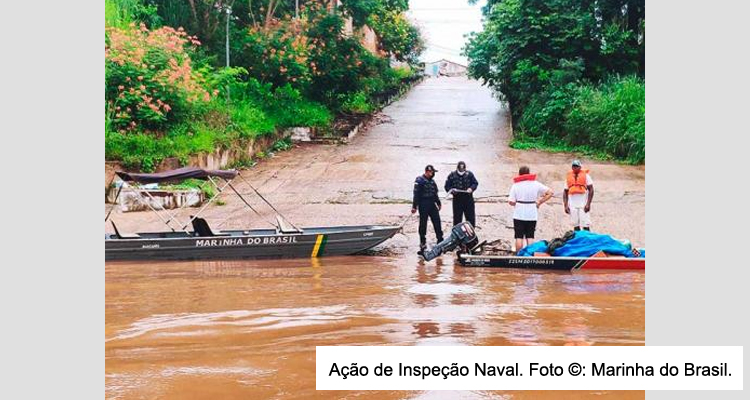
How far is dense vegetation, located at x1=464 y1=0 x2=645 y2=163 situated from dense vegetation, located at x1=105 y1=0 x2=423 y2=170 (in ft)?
15.7

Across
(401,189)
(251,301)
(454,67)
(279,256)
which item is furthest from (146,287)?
(454,67)

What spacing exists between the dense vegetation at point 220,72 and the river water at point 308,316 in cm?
669

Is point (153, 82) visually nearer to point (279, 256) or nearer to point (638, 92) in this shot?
point (279, 256)

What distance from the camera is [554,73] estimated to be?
23172 mm

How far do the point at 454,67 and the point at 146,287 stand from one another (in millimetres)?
65433

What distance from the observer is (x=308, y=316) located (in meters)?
8.80

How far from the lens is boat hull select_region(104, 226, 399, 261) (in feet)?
40.5

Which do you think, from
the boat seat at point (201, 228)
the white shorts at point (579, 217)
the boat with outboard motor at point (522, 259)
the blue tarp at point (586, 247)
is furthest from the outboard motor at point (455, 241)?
the boat seat at point (201, 228)

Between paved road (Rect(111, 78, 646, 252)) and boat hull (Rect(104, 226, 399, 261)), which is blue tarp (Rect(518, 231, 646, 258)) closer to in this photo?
paved road (Rect(111, 78, 646, 252))

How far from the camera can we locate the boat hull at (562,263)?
37.2 feet

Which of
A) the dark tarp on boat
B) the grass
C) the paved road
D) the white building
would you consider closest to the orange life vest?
the paved road

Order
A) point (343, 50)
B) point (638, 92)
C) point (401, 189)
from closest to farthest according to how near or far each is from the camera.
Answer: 1. point (401, 189)
2. point (638, 92)
3. point (343, 50)

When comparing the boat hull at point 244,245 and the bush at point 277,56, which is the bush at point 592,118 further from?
the boat hull at point 244,245

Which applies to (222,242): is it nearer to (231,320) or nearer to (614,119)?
(231,320)
